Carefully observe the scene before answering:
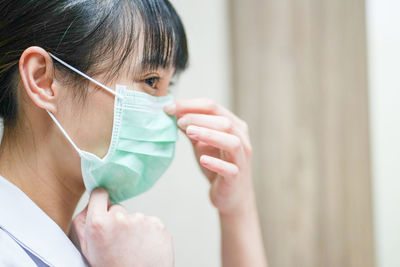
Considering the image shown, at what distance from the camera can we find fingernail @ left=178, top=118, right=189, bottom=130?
3.00ft

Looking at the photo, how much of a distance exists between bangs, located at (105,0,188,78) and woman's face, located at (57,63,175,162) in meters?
0.03

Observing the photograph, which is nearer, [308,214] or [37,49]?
[37,49]

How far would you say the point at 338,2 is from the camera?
1.31 m

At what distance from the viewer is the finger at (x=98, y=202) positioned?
2.55 ft

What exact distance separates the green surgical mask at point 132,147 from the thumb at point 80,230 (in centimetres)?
7

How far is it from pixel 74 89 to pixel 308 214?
972 mm

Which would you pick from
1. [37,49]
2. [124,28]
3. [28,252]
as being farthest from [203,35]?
[28,252]

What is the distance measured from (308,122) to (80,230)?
876 millimetres

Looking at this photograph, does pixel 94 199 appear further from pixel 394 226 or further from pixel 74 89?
pixel 394 226

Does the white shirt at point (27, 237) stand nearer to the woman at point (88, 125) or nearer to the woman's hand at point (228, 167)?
the woman at point (88, 125)

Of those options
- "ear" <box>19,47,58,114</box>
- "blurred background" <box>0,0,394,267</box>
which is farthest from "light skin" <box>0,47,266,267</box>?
"blurred background" <box>0,0,394,267</box>

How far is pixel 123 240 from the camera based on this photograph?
2.41ft

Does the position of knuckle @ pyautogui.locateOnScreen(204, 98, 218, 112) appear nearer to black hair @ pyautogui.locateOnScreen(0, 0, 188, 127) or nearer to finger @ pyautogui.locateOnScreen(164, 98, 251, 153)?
finger @ pyautogui.locateOnScreen(164, 98, 251, 153)

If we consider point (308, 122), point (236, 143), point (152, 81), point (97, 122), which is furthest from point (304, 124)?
point (97, 122)
